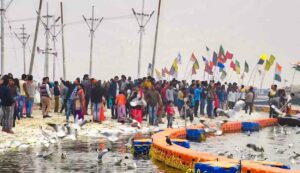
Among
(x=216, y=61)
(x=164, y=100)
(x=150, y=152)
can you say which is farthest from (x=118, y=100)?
(x=216, y=61)

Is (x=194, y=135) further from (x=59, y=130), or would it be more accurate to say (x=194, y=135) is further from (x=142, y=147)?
(x=59, y=130)

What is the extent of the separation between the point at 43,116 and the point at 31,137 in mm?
7176

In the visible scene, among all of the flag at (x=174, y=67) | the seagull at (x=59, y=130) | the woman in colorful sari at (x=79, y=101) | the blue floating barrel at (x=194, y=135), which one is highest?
the flag at (x=174, y=67)

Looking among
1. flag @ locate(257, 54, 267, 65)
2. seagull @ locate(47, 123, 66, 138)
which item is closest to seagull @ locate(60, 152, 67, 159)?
seagull @ locate(47, 123, 66, 138)

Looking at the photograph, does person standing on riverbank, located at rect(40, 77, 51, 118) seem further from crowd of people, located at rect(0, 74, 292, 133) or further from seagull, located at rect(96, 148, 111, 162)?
seagull, located at rect(96, 148, 111, 162)

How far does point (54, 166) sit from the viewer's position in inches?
650

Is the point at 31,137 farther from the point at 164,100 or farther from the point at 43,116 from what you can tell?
the point at 164,100

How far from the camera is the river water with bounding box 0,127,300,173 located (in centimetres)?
1619

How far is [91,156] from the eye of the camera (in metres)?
18.9

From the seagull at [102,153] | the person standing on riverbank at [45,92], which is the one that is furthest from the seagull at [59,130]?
the person standing on riverbank at [45,92]

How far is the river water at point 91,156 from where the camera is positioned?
16.2 metres

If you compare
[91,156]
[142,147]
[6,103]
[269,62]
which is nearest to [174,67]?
Result: [269,62]

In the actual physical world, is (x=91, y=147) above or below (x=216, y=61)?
below

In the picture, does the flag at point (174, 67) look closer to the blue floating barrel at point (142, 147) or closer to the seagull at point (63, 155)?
the blue floating barrel at point (142, 147)
